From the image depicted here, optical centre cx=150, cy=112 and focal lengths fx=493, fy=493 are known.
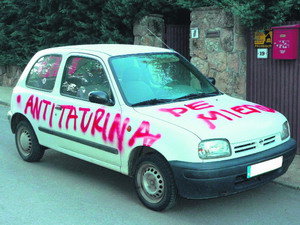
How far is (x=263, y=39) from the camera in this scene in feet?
25.5

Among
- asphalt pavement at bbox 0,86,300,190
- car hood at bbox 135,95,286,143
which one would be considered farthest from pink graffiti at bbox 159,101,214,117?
asphalt pavement at bbox 0,86,300,190

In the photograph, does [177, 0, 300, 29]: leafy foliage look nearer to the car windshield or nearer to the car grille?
the car windshield

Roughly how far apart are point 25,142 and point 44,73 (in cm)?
108

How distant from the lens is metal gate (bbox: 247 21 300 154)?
749 cm

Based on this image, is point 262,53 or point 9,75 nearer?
point 262,53

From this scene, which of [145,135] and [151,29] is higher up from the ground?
[151,29]

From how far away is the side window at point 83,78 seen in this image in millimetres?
5824

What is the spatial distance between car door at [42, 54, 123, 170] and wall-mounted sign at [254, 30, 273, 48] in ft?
10.1

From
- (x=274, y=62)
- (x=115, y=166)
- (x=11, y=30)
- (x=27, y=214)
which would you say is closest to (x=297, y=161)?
(x=274, y=62)

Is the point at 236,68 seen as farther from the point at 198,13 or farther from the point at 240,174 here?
the point at 240,174

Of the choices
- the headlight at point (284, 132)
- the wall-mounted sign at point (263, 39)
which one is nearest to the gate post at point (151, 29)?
the wall-mounted sign at point (263, 39)

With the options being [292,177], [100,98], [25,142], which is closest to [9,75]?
[25,142]

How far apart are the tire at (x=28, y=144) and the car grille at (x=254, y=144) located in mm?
3196

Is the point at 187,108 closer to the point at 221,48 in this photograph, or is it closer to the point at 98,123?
the point at 98,123
